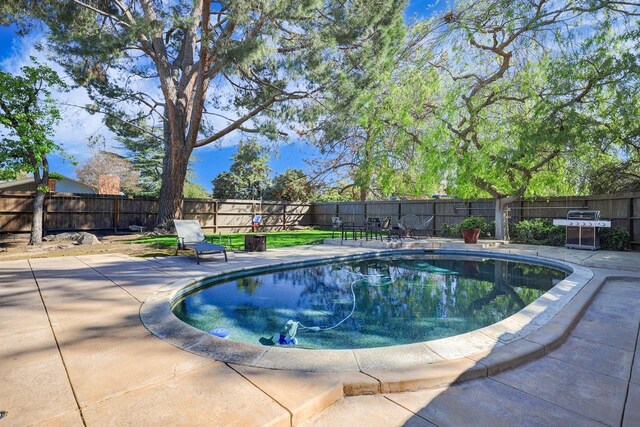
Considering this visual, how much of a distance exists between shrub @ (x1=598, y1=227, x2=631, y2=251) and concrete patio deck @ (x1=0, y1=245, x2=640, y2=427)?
7.61 m

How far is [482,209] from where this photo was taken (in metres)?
12.4

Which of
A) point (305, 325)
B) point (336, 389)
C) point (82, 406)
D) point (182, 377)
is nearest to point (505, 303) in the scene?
point (305, 325)

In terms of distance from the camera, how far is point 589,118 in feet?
26.0

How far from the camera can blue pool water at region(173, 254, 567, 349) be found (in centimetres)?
347

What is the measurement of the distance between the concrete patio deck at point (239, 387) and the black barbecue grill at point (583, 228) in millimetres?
7024

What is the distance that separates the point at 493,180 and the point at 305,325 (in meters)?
8.81

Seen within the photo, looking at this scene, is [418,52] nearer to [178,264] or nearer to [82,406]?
[178,264]

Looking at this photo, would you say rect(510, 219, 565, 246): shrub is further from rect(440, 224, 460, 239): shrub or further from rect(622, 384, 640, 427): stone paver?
rect(622, 384, 640, 427): stone paver

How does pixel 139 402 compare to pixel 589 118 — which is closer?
pixel 139 402

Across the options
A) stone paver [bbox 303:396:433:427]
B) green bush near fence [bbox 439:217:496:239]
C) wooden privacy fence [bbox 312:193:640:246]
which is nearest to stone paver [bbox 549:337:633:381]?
stone paver [bbox 303:396:433:427]

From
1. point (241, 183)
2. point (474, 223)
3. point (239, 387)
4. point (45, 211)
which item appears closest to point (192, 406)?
point (239, 387)

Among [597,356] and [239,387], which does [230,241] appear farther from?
[597,356]

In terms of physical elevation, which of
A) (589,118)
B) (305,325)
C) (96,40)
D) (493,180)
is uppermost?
(96,40)

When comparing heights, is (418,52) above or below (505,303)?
above
